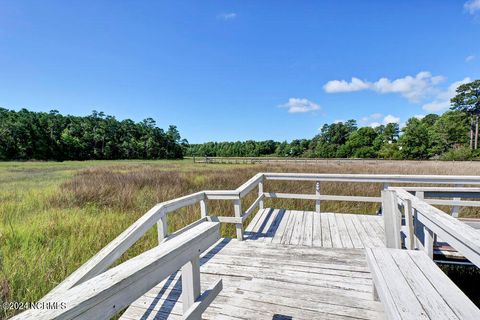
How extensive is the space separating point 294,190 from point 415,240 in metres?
5.58

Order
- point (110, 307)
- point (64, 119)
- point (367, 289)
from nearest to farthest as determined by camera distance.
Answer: point (110, 307) → point (367, 289) → point (64, 119)

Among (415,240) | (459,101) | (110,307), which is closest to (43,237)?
(110,307)

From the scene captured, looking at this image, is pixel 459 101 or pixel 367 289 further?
pixel 459 101

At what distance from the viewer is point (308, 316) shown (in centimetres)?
207

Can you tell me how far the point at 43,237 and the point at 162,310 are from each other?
8.69 ft

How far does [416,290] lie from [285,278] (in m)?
1.55

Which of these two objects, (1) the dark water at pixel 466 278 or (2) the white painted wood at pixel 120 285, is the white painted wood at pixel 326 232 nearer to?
(1) the dark water at pixel 466 278

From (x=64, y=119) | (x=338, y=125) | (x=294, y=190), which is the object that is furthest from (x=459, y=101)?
(x=64, y=119)

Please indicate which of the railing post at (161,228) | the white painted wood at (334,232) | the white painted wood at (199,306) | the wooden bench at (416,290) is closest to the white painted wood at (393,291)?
the wooden bench at (416,290)

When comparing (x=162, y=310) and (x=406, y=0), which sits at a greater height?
(x=406, y=0)

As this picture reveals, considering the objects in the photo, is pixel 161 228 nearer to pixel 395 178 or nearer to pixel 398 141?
pixel 395 178

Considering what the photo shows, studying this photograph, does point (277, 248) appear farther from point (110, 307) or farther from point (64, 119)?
point (64, 119)

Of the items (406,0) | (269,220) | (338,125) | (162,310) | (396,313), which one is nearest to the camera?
(396,313)

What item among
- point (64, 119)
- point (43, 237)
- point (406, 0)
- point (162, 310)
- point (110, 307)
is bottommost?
point (162, 310)
